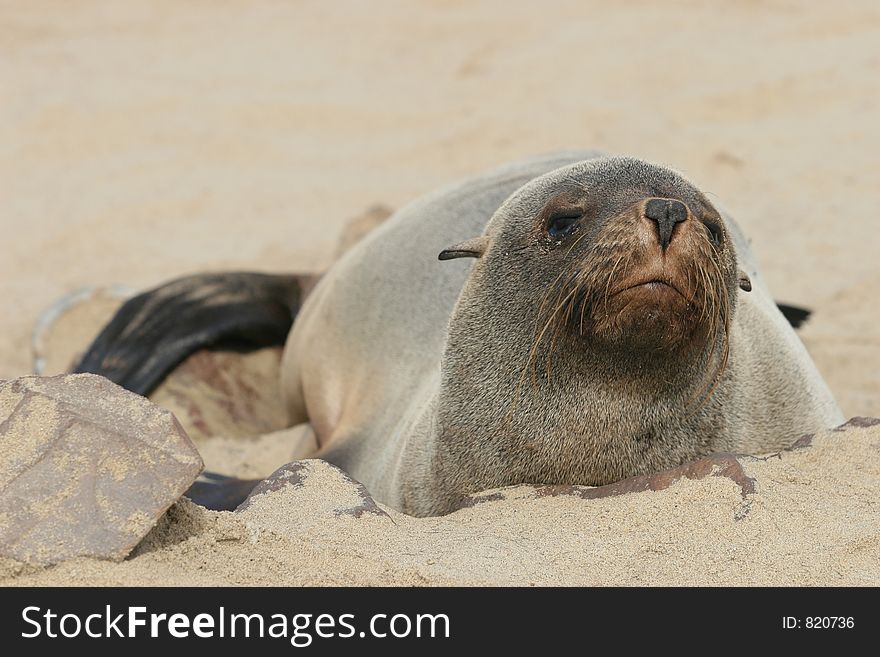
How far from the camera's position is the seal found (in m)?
3.04

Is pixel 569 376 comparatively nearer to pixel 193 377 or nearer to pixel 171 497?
pixel 171 497

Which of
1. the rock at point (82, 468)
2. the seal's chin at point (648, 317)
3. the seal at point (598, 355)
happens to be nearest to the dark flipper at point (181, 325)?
the seal at point (598, 355)

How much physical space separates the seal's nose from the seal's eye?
31cm

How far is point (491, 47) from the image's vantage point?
1138 cm

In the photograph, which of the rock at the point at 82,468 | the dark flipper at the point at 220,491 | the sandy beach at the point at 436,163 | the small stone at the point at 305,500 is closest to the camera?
the rock at the point at 82,468

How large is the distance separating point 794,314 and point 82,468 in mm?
3554

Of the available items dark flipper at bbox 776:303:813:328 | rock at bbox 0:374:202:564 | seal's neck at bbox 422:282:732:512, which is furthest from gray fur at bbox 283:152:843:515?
rock at bbox 0:374:202:564

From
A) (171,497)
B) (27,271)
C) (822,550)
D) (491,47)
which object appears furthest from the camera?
(491,47)

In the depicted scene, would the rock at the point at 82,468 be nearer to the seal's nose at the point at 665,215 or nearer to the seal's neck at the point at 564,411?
the seal's neck at the point at 564,411

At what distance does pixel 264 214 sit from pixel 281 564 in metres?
5.83

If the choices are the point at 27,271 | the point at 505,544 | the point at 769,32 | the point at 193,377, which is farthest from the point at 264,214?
the point at 505,544

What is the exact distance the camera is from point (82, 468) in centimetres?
259

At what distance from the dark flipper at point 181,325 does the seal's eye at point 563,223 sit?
9.03ft

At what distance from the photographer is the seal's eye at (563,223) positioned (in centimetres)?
329
